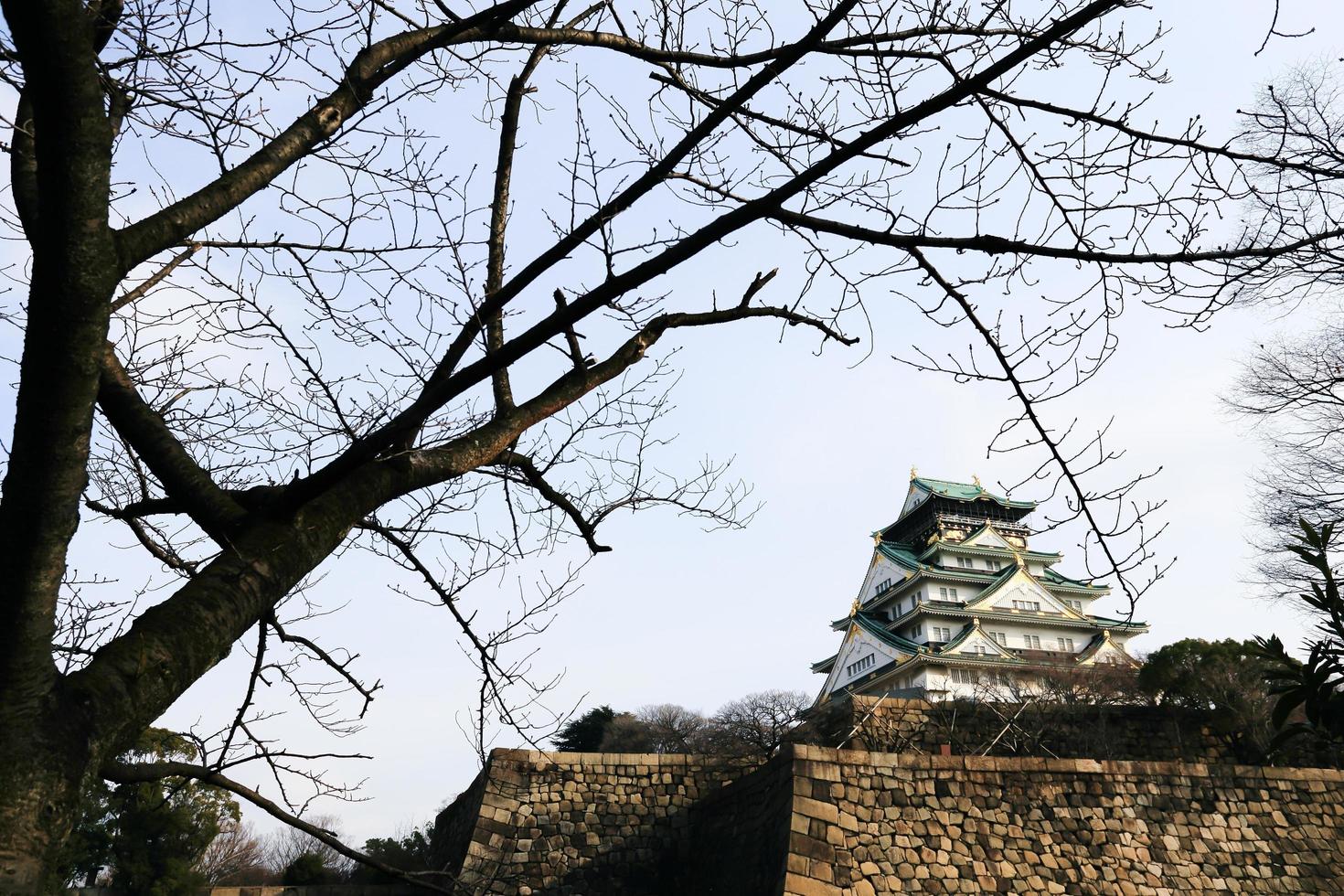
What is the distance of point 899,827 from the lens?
845 centimetres

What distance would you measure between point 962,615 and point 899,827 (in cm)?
2096

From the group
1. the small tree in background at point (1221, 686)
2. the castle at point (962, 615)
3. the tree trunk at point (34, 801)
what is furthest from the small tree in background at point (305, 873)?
the castle at point (962, 615)

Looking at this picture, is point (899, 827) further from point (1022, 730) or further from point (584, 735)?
point (584, 735)

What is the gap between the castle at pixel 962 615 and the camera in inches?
1033

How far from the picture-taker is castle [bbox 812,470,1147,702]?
26250mm

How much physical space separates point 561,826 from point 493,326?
8.36m

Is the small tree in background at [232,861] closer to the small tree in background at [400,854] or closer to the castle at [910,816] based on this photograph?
the small tree in background at [400,854]

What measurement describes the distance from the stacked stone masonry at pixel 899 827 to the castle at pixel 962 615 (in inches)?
575

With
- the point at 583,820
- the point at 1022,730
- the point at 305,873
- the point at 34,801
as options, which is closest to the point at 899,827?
the point at 583,820

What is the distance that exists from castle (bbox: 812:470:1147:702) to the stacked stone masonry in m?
14.6

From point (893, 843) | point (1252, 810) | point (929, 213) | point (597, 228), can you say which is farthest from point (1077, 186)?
point (1252, 810)

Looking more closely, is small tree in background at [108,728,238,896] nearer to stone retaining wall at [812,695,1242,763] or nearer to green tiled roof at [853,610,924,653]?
stone retaining wall at [812,695,1242,763]

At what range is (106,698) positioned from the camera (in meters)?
1.59

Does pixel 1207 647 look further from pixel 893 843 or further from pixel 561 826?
pixel 561 826
